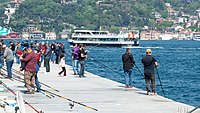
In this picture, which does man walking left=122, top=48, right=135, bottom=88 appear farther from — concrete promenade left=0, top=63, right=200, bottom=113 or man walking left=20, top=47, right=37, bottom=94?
man walking left=20, top=47, right=37, bottom=94

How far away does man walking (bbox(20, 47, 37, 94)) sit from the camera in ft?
84.3

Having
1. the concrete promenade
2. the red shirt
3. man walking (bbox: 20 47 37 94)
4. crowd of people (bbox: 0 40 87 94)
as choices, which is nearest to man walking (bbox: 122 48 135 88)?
the concrete promenade

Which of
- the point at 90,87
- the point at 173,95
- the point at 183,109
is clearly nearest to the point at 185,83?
the point at 173,95

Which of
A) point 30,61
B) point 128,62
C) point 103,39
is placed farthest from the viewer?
point 103,39

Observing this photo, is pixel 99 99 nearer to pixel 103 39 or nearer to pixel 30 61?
pixel 30 61

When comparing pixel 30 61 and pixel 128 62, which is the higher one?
pixel 30 61

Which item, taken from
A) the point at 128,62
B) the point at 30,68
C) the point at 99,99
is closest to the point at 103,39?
the point at 128,62

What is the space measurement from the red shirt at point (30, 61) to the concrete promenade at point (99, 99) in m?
0.88

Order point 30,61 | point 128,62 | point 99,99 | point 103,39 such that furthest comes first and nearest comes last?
point 103,39 → point 128,62 → point 30,61 → point 99,99

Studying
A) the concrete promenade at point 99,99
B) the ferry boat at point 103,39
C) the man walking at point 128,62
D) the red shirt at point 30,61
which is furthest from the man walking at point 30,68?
the ferry boat at point 103,39

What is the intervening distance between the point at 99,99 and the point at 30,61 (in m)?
2.61

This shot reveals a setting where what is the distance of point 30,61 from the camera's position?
84.5 feet

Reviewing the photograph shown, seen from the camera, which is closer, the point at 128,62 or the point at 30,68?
the point at 30,68

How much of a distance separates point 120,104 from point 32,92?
12.4 ft
